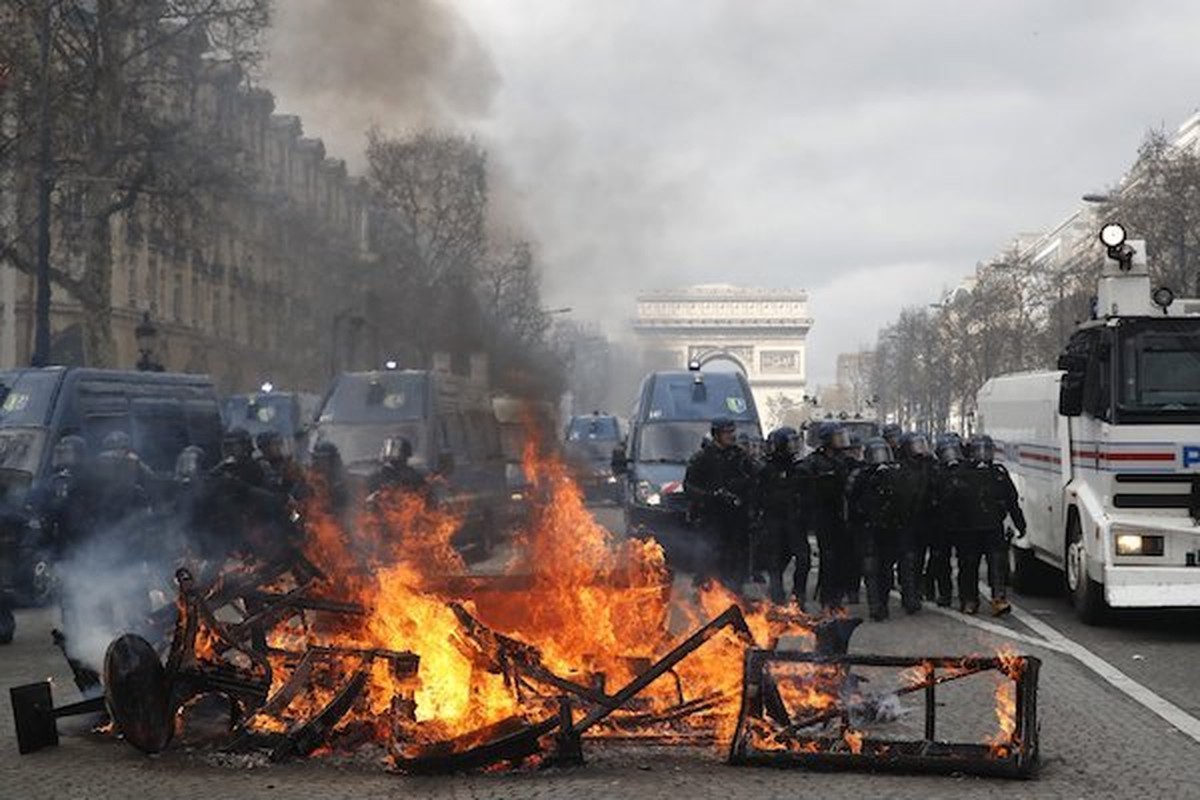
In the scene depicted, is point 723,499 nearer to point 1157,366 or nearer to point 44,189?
point 1157,366

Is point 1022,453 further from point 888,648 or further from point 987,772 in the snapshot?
point 987,772

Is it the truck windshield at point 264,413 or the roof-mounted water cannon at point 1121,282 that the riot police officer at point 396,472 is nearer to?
the roof-mounted water cannon at point 1121,282

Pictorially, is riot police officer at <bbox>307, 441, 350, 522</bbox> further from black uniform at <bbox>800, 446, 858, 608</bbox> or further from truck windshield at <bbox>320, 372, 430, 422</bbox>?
black uniform at <bbox>800, 446, 858, 608</bbox>

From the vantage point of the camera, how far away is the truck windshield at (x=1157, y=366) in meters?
14.5

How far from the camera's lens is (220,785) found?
26.3 ft

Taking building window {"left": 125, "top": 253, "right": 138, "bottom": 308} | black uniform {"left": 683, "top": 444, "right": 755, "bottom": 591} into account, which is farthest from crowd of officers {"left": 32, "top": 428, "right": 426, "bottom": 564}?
building window {"left": 125, "top": 253, "right": 138, "bottom": 308}

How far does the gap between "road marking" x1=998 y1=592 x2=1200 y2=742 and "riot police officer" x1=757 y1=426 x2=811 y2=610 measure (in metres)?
2.25

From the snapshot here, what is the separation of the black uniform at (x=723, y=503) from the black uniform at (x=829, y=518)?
3.25 feet

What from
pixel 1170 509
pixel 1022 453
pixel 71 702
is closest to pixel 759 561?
pixel 1170 509

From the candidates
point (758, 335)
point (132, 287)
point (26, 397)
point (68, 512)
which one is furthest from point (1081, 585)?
point (758, 335)

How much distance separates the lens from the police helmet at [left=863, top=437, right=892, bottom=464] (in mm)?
16406

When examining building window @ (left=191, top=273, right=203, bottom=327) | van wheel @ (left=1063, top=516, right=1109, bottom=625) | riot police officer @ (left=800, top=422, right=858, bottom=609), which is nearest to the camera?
van wheel @ (left=1063, top=516, right=1109, bottom=625)

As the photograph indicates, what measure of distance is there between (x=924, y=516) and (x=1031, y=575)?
318cm

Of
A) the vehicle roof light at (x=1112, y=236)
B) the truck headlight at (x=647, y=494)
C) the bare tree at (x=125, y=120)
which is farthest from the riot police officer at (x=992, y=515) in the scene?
the bare tree at (x=125, y=120)
